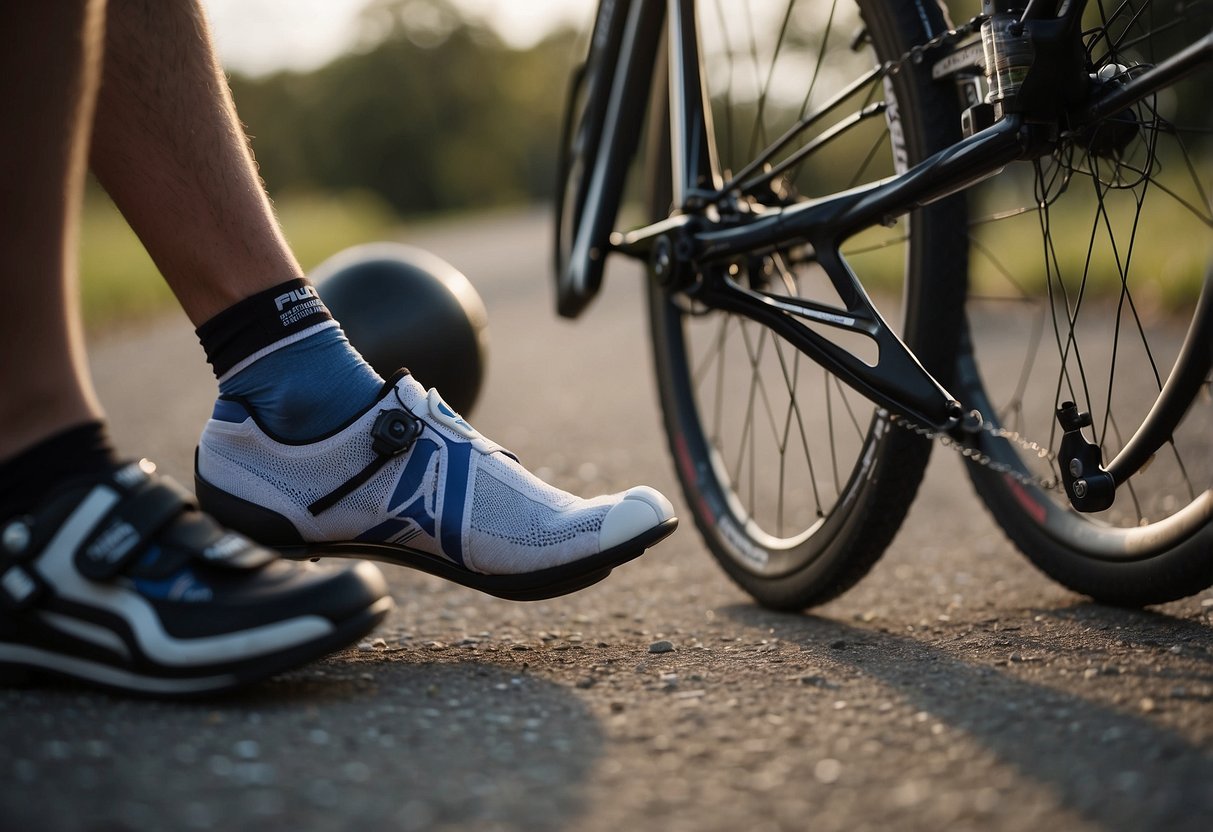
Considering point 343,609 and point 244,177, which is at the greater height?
point 244,177

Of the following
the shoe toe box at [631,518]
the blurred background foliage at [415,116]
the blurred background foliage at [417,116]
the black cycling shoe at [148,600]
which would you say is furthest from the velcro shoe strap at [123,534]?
the blurred background foliage at [415,116]

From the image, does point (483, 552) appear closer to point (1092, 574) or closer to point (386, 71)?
point (1092, 574)

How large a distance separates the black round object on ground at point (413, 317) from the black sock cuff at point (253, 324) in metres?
0.87

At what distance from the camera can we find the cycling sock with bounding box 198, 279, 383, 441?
1532mm

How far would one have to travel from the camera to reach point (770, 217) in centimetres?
182

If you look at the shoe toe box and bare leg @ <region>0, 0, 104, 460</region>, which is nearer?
bare leg @ <region>0, 0, 104, 460</region>

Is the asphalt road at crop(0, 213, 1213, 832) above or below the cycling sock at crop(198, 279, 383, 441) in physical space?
below

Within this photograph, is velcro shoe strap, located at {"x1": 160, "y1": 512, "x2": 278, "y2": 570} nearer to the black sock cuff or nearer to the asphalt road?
the asphalt road

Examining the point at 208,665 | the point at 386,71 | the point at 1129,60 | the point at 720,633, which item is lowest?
the point at 720,633

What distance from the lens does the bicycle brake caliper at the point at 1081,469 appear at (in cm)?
148

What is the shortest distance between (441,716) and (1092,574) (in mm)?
1029

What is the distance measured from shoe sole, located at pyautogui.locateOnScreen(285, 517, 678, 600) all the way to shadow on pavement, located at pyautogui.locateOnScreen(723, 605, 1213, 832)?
0.30 meters

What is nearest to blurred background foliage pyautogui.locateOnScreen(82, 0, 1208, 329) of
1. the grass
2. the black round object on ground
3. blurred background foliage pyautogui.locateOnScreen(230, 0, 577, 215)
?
blurred background foliage pyautogui.locateOnScreen(230, 0, 577, 215)

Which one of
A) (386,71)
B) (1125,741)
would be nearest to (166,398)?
(1125,741)
